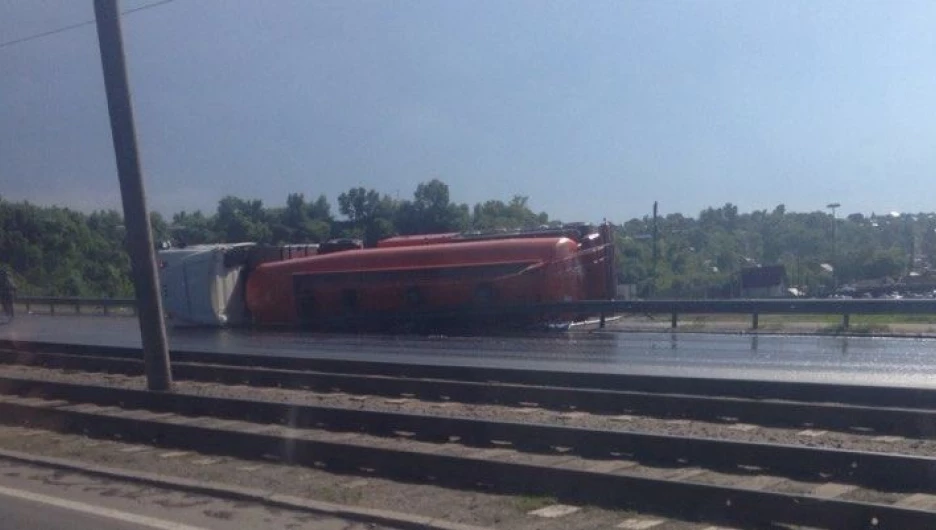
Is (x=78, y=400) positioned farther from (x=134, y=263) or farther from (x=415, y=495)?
(x=415, y=495)

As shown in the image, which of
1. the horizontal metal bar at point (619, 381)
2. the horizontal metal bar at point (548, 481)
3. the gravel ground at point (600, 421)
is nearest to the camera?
the horizontal metal bar at point (548, 481)

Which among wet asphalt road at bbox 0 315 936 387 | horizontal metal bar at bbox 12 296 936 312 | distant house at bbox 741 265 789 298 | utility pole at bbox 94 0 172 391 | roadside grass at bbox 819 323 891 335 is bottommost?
roadside grass at bbox 819 323 891 335

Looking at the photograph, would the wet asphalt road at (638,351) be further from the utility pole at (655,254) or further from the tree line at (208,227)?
the tree line at (208,227)

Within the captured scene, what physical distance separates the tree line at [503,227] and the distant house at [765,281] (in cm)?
39

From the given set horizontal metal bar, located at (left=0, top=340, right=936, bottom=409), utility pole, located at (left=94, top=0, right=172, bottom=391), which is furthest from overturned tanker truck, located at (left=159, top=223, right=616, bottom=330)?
utility pole, located at (left=94, top=0, right=172, bottom=391)

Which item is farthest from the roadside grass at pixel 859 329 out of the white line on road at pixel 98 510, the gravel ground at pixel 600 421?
the white line on road at pixel 98 510

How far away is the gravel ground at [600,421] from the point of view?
12.0m

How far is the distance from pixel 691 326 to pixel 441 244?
6.71 metres

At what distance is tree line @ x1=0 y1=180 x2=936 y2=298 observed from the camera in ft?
81.1

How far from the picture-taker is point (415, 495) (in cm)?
1034

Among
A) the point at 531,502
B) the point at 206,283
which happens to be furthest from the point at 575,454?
the point at 206,283

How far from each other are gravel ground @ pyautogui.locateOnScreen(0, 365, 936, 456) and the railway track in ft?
1.05

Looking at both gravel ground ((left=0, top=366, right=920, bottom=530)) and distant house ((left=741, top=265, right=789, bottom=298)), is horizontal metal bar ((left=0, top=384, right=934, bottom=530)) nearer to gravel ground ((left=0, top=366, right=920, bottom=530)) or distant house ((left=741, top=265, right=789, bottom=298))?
gravel ground ((left=0, top=366, right=920, bottom=530))

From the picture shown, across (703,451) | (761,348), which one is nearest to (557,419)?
(703,451)
